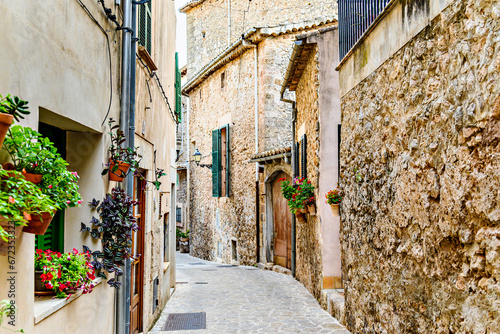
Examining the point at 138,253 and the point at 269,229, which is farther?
the point at 269,229

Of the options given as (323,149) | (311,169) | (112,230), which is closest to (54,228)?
(112,230)

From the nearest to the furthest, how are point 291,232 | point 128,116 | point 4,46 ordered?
point 4,46
point 128,116
point 291,232

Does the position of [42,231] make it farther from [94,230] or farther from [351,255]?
[351,255]

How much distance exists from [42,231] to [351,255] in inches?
161

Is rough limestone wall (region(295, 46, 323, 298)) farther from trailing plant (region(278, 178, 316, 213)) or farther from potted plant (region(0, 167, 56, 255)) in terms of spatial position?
potted plant (region(0, 167, 56, 255))

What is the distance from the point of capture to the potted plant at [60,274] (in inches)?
125

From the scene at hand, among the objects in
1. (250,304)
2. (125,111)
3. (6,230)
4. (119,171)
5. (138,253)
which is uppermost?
(125,111)

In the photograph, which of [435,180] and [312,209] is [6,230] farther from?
[312,209]

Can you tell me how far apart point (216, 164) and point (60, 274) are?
1376 cm

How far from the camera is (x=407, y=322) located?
389 centimetres

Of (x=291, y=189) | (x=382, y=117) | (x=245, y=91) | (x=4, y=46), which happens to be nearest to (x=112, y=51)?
(x=4, y=46)

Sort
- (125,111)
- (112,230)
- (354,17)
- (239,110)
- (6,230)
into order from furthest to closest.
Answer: (239,110)
(354,17)
(125,111)
(112,230)
(6,230)

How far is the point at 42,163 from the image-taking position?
8.16 ft

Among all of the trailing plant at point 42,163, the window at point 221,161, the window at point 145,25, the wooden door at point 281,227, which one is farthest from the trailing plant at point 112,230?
the window at point 221,161
